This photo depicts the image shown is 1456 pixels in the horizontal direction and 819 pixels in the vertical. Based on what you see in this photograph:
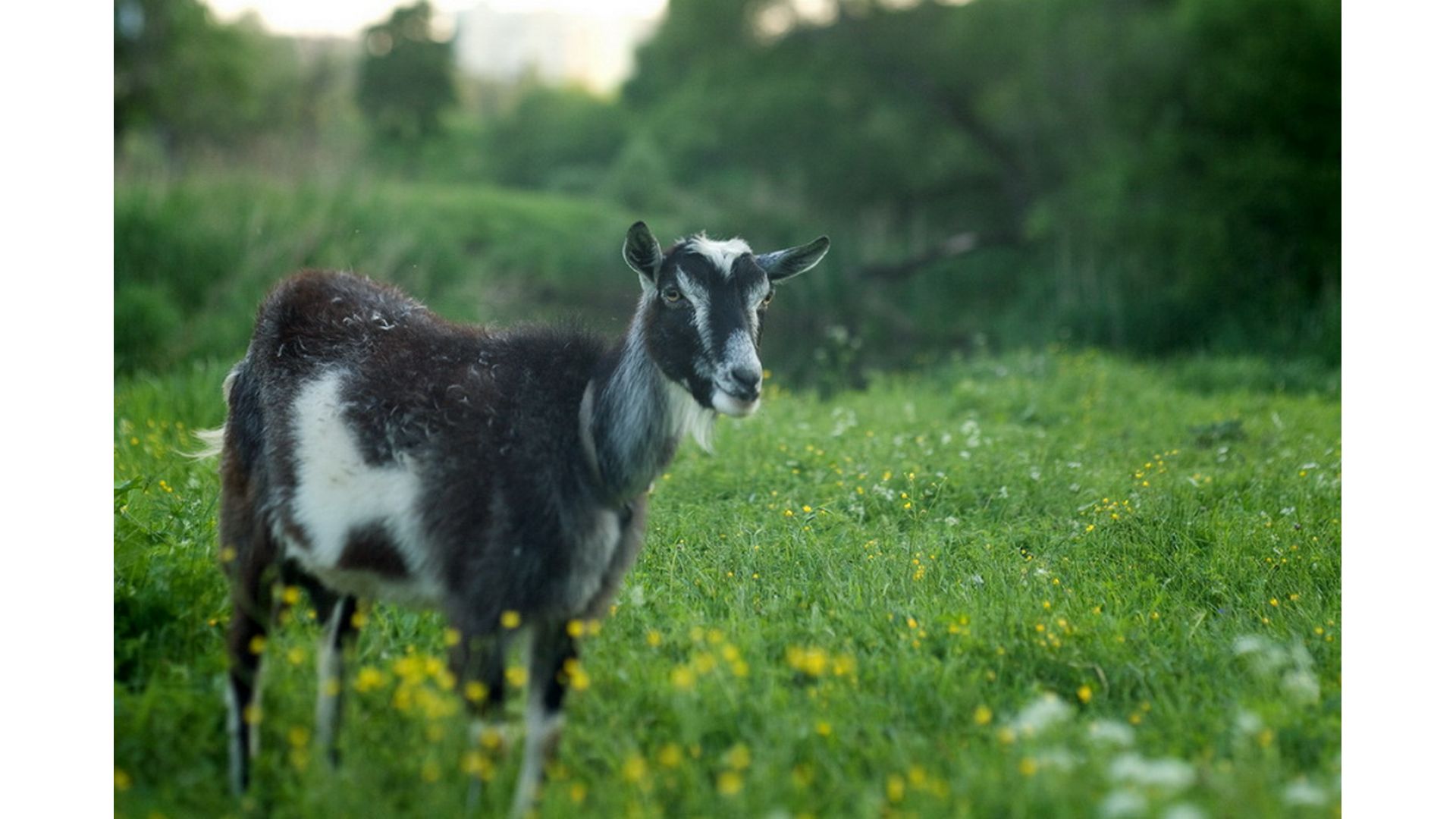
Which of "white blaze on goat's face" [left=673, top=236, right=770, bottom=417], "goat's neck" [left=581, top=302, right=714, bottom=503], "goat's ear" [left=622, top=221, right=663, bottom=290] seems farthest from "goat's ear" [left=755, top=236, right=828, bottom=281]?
"goat's neck" [left=581, top=302, right=714, bottom=503]

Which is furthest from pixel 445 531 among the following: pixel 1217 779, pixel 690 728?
pixel 1217 779

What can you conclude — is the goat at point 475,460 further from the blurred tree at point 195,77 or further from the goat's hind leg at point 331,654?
the blurred tree at point 195,77

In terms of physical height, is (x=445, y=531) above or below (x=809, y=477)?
above

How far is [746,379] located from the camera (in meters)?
3.17

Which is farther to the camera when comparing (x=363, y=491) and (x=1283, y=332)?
(x=1283, y=332)

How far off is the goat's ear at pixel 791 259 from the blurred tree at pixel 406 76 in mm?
9543

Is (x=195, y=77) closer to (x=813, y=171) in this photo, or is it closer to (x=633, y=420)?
(x=813, y=171)

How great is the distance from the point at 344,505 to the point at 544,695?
0.82m

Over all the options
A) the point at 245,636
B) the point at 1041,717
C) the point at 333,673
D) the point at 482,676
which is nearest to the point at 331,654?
the point at 333,673

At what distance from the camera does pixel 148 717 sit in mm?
3355

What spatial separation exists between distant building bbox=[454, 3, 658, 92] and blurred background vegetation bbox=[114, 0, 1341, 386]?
2103 millimetres

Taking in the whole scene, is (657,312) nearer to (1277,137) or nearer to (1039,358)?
(1039,358)

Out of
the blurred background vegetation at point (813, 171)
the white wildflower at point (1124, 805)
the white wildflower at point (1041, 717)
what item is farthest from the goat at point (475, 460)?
the white wildflower at point (1124, 805)

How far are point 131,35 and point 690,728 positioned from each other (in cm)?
1186
